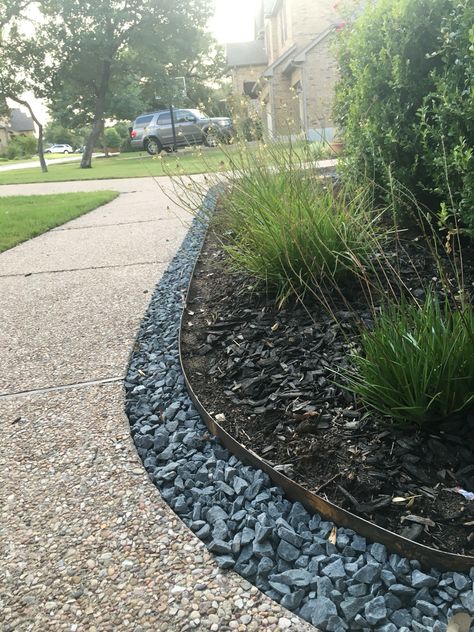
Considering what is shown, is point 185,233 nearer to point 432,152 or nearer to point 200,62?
point 432,152

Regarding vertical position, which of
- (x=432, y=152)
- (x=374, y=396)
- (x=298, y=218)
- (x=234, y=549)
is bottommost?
(x=234, y=549)

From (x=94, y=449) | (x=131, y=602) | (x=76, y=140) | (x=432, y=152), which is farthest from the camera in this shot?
(x=76, y=140)

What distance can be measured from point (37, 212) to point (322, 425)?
7479mm

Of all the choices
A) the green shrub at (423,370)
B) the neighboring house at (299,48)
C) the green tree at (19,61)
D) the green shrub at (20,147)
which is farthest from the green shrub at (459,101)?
the green shrub at (20,147)

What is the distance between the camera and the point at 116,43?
22.4 m

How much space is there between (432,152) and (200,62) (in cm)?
3932

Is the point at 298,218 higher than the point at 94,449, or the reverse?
the point at 298,218

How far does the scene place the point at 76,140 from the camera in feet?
216

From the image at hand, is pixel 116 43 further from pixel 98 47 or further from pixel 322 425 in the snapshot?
pixel 322 425

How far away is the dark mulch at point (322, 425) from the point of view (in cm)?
160

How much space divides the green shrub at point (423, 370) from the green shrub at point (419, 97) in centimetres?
79

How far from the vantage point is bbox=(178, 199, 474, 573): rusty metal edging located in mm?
1397

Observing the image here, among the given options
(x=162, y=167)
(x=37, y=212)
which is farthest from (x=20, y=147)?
(x=162, y=167)

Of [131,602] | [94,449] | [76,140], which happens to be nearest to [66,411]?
[94,449]
